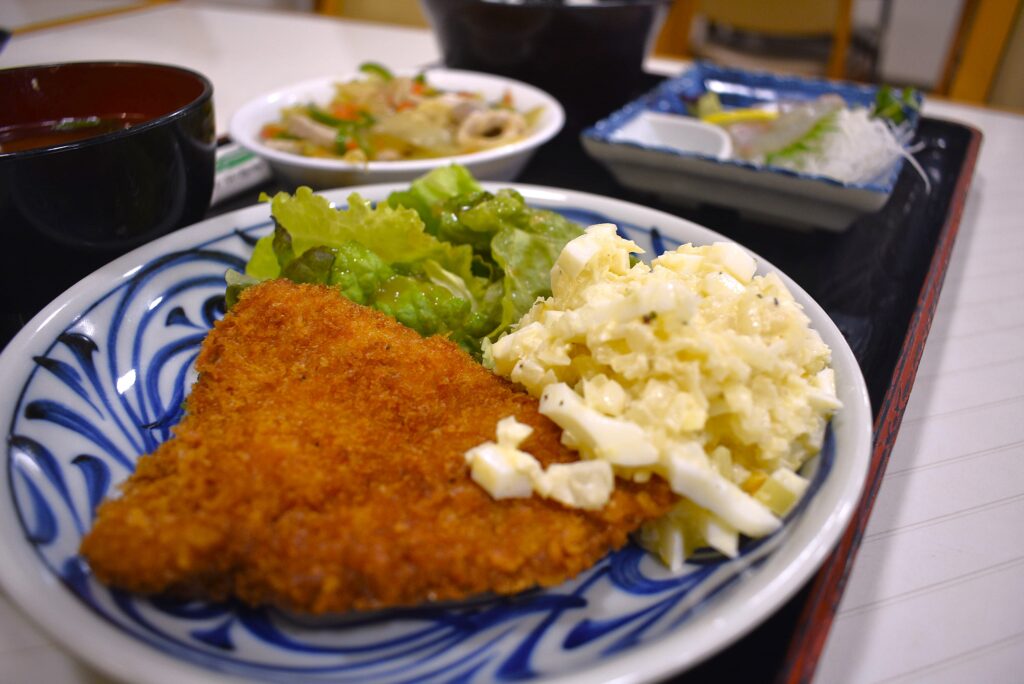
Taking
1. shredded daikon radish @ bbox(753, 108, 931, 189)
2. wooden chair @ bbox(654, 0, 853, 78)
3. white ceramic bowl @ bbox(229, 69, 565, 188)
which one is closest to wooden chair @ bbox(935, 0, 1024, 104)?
wooden chair @ bbox(654, 0, 853, 78)

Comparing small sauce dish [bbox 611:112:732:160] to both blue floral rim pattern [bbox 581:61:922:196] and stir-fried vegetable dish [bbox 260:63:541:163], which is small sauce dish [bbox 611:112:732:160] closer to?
blue floral rim pattern [bbox 581:61:922:196]

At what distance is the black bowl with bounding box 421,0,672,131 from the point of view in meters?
2.69

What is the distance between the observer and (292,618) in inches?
38.9

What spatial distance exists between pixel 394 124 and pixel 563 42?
82 centimetres

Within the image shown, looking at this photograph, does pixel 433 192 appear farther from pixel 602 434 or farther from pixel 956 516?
pixel 956 516

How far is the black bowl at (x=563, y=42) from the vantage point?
2.69m

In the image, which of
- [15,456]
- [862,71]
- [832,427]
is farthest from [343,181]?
[862,71]

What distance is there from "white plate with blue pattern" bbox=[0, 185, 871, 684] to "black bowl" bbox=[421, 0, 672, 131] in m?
1.84

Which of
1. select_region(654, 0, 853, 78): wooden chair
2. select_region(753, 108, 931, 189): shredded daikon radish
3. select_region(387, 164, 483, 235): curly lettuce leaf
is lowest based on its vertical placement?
select_region(387, 164, 483, 235): curly lettuce leaf

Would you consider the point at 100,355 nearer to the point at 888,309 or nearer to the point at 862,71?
the point at 888,309

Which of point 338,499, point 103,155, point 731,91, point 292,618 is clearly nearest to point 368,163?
point 103,155

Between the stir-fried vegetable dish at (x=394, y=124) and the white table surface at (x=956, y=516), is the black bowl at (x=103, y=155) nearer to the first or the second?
the stir-fried vegetable dish at (x=394, y=124)

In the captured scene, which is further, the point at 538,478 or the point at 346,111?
the point at 346,111

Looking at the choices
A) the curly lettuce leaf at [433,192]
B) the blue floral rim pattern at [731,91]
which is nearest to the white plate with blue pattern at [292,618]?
the curly lettuce leaf at [433,192]
